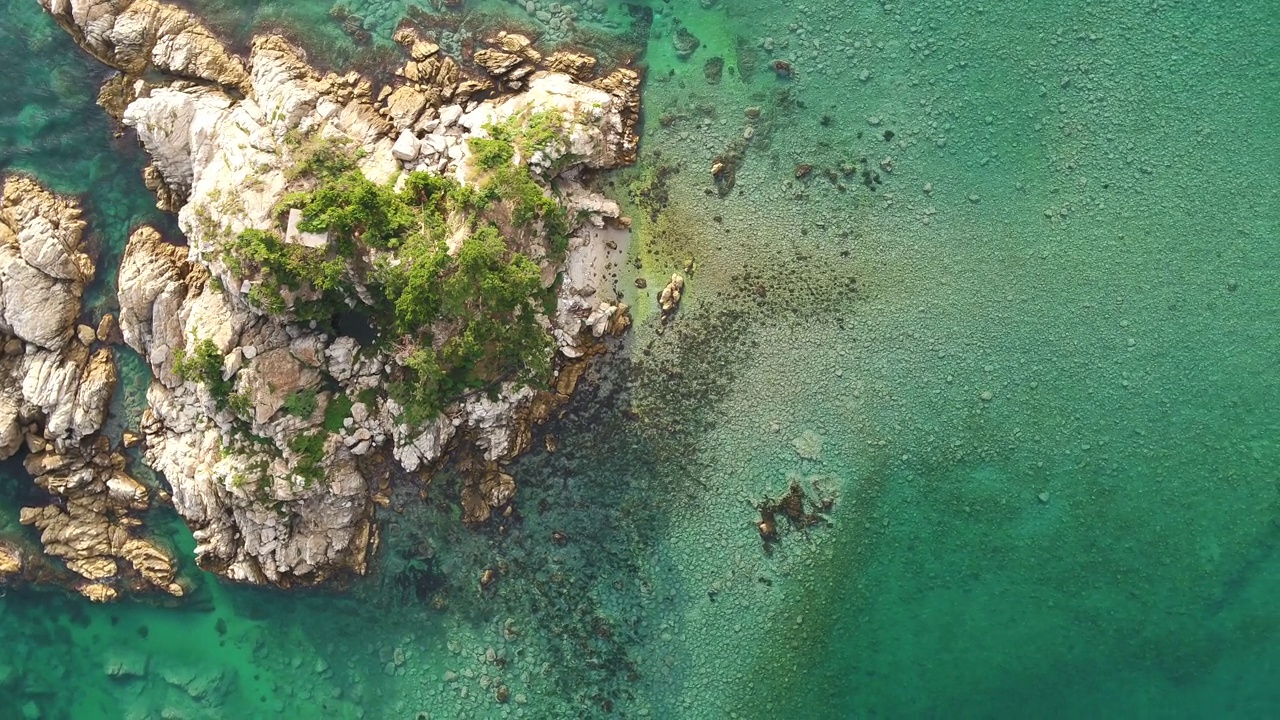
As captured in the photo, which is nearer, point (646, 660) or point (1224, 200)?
point (1224, 200)

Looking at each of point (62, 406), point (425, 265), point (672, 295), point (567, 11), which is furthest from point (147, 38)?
point (672, 295)

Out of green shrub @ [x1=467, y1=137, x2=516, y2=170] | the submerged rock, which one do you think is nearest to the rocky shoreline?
green shrub @ [x1=467, y1=137, x2=516, y2=170]

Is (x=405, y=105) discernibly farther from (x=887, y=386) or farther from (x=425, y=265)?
(x=887, y=386)

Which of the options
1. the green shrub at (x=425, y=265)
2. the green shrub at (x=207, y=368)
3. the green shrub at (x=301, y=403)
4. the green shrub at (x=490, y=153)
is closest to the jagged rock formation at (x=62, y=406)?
the green shrub at (x=207, y=368)

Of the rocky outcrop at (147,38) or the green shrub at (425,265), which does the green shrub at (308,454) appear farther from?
the rocky outcrop at (147,38)

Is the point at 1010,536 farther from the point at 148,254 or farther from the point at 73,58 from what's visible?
the point at 73,58

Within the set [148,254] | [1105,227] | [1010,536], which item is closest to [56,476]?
[148,254]

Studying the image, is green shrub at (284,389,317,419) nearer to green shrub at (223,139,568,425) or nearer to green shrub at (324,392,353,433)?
green shrub at (223,139,568,425)
